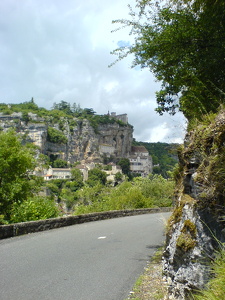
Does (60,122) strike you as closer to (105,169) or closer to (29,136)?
(29,136)

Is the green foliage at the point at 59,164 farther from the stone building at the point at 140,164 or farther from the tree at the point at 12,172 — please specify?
the tree at the point at 12,172

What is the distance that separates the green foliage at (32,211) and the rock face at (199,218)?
9088 mm

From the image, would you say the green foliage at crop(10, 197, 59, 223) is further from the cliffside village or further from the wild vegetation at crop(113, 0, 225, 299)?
the cliffside village

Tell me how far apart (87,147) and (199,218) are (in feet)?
541

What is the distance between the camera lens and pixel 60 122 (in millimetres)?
175375

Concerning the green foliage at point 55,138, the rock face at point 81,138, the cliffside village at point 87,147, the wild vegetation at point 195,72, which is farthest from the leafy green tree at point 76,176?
the wild vegetation at point 195,72

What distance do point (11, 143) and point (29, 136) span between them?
135931mm

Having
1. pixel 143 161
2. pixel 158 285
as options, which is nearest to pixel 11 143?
pixel 158 285

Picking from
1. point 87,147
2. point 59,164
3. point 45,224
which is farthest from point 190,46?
point 87,147

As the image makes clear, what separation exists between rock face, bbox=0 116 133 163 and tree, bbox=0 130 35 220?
12907 centimetres

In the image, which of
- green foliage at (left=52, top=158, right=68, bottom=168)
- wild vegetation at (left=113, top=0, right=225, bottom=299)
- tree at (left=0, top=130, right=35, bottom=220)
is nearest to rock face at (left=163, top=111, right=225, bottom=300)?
wild vegetation at (left=113, top=0, right=225, bottom=299)

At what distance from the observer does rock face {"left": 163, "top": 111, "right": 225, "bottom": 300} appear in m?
3.72

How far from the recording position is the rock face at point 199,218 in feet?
12.2

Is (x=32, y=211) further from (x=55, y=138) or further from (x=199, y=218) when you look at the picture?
(x=55, y=138)
